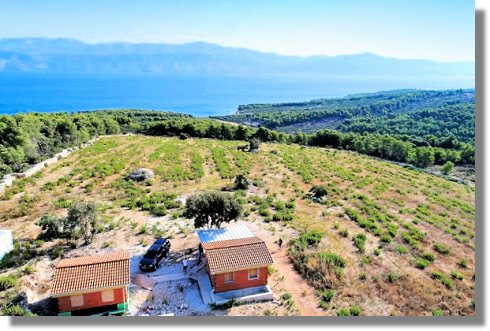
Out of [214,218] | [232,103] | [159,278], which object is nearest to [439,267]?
[214,218]

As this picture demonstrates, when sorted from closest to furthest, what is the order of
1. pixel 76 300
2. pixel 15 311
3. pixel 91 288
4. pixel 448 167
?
pixel 15 311
pixel 91 288
pixel 76 300
pixel 448 167

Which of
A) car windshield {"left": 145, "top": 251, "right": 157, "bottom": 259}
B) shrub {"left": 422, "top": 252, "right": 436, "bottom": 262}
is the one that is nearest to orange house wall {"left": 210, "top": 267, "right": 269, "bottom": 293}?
car windshield {"left": 145, "top": 251, "right": 157, "bottom": 259}

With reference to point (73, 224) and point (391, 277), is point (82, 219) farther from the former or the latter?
point (391, 277)

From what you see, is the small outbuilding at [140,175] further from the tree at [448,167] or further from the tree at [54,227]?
the tree at [448,167]

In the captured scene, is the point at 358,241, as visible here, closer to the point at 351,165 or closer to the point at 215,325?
the point at 215,325

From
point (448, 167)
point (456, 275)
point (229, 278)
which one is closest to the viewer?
point (229, 278)

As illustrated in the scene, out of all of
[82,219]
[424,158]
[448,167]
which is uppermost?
[82,219]

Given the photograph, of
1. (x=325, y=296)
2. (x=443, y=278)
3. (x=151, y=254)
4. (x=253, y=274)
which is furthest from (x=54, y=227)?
(x=443, y=278)

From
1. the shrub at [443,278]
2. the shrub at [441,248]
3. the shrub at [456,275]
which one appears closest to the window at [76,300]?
the shrub at [443,278]
